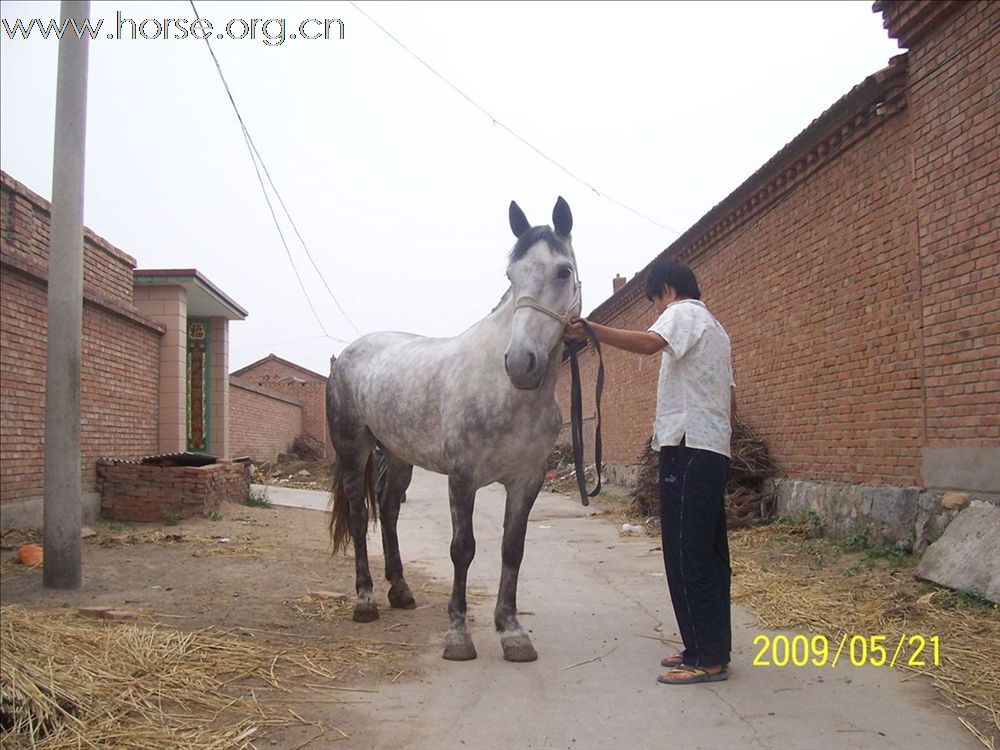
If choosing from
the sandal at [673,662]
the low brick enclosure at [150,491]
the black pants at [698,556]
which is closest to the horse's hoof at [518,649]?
the sandal at [673,662]

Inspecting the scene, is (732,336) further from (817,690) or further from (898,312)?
(817,690)

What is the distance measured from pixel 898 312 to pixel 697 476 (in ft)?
12.8

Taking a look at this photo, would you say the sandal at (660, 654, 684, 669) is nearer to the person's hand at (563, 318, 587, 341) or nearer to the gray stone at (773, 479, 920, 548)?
the person's hand at (563, 318, 587, 341)

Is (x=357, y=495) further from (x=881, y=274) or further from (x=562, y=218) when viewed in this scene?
(x=881, y=274)

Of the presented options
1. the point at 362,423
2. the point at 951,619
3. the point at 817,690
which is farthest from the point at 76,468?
the point at 951,619

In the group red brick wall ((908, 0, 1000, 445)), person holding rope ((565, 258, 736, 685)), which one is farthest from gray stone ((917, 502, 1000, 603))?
person holding rope ((565, 258, 736, 685))

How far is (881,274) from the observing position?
6.71 metres

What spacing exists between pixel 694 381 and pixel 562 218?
106 cm

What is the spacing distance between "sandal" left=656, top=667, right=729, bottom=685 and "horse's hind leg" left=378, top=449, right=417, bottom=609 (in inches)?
84.0

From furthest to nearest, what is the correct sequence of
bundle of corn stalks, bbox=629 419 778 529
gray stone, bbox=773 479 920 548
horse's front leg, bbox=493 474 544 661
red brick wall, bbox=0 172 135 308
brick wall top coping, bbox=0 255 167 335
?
bundle of corn stalks, bbox=629 419 778 529
red brick wall, bbox=0 172 135 308
brick wall top coping, bbox=0 255 167 335
gray stone, bbox=773 479 920 548
horse's front leg, bbox=493 474 544 661

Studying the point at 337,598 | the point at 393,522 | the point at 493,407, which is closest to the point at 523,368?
the point at 493,407

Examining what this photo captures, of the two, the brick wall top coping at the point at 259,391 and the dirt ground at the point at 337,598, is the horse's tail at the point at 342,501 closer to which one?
the dirt ground at the point at 337,598

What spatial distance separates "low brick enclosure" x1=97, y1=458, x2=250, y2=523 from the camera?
9500 mm

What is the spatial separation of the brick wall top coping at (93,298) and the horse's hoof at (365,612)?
518 cm
